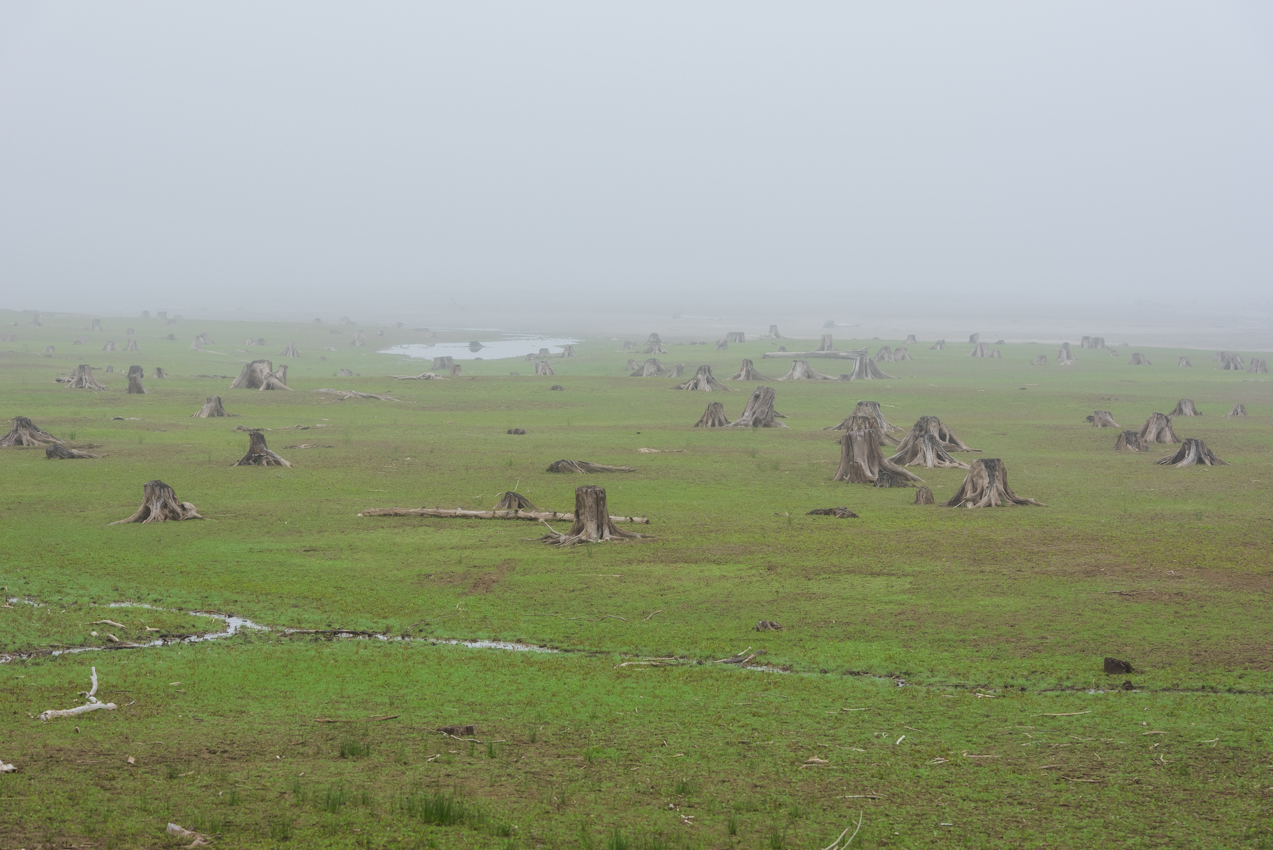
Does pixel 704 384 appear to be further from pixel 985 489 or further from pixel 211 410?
pixel 985 489

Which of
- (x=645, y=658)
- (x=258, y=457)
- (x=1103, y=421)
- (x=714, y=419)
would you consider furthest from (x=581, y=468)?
(x=1103, y=421)

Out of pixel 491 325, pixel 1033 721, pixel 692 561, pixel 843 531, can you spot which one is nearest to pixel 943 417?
pixel 843 531

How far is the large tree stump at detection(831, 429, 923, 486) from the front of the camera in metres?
28.1

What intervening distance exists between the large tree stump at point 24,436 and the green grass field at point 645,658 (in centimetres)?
171

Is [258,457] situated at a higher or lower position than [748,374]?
lower

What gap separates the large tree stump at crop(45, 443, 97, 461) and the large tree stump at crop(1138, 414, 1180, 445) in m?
28.3

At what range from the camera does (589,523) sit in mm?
20484

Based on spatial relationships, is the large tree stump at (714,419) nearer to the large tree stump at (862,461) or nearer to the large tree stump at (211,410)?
the large tree stump at (862,461)

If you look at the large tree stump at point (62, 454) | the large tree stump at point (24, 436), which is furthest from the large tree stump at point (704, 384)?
the large tree stump at point (62, 454)

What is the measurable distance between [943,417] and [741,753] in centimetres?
3598

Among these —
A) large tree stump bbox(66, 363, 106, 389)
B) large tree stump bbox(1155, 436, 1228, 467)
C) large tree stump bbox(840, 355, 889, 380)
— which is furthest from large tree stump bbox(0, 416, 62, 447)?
large tree stump bbox(840, 355, 889, 380)

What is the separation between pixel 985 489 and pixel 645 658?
12539 mm

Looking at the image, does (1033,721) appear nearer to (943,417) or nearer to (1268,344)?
(943,417)

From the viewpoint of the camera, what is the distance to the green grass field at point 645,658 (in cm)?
916
